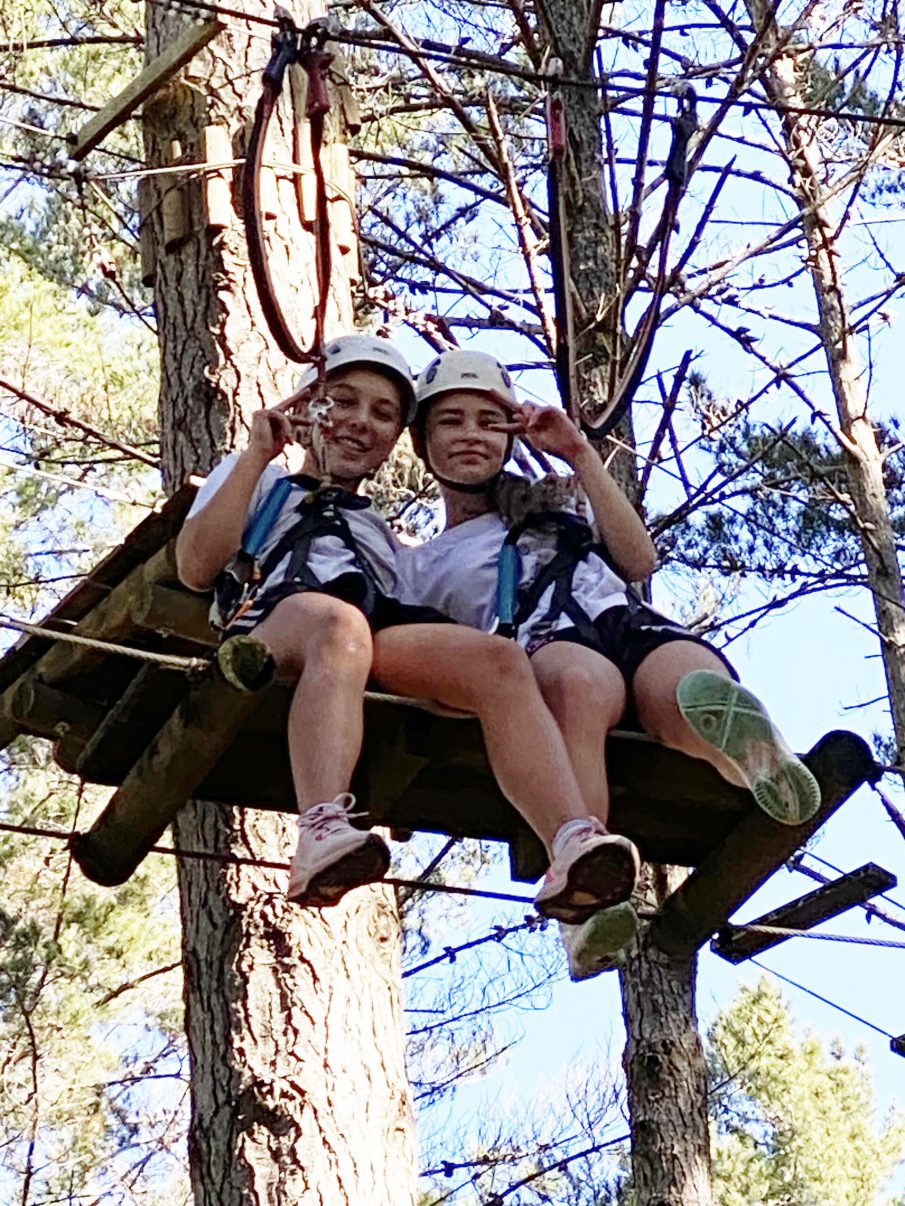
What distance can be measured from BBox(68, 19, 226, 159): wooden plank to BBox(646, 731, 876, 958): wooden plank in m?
2.64

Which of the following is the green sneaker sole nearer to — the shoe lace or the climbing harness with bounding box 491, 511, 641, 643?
the climbing harness with bounding box 491, 511, 641, 643

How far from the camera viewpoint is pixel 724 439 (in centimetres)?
902

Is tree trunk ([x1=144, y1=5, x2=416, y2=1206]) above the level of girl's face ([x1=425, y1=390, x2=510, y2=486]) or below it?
below

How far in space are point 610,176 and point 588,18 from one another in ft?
4.99

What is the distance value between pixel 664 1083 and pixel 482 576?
274 cm

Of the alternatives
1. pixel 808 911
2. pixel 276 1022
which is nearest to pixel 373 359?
pixel 276 1022

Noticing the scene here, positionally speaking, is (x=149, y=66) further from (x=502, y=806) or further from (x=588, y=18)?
(x=502, y=806)

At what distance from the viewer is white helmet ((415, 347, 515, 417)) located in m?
3.87

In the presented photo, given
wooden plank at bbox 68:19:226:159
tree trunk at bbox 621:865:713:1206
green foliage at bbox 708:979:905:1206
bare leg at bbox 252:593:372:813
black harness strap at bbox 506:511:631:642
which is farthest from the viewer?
green foliage at bbox 708:979:905:1206

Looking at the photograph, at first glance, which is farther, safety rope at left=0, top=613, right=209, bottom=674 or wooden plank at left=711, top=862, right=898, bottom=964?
wooden plank at left=711, top=862, right=898, bottom=964

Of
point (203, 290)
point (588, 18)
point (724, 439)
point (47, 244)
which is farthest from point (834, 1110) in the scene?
point (203, 290)

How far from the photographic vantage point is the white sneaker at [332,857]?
3.05 metres

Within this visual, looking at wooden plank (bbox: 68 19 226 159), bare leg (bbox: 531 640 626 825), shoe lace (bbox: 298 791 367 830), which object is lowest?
shoe lace (bbox: 298 791 367 830)

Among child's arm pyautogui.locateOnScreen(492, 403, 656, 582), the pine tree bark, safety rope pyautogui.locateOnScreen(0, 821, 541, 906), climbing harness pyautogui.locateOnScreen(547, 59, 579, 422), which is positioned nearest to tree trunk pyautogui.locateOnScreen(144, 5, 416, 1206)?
safety rope pyautogui.locateOnScreen(0, 821, 541, 906)
